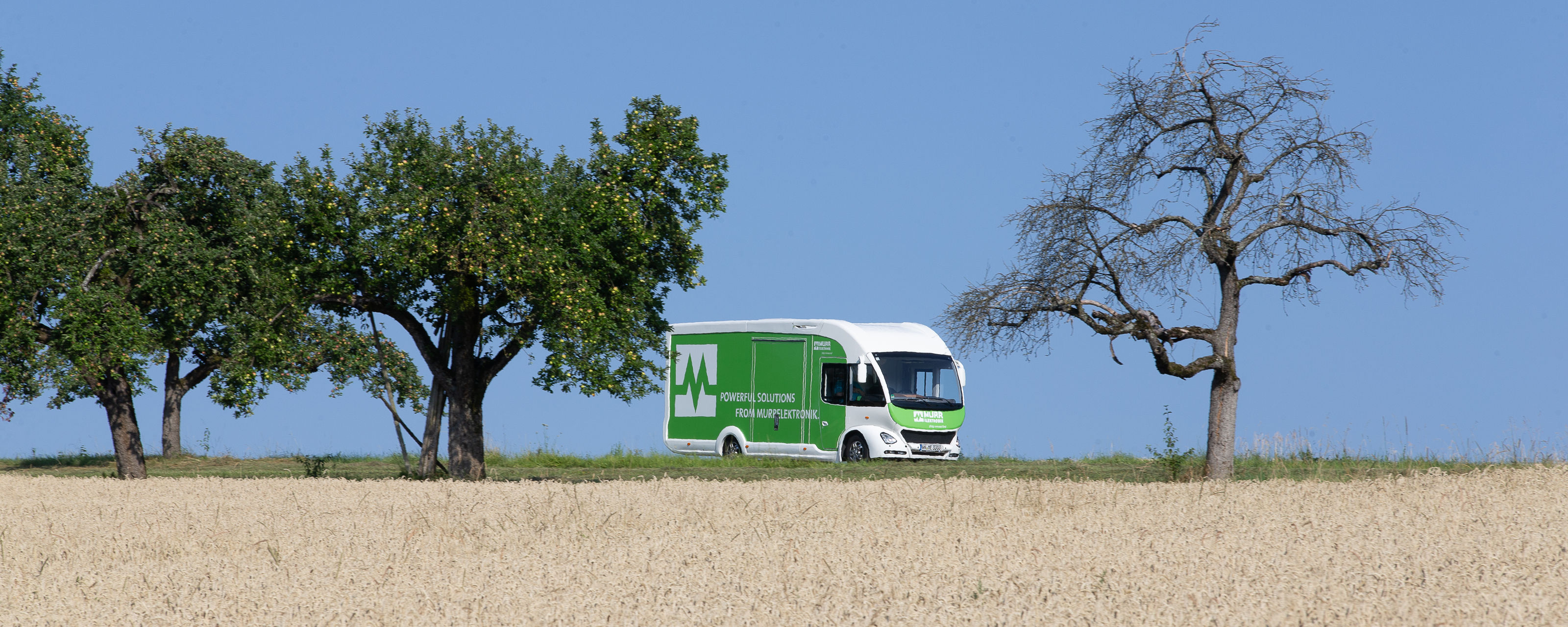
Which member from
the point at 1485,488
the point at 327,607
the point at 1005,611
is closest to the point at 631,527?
the point at 327,607

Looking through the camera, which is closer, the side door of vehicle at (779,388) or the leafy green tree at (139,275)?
the leafy green tree at (139,275)

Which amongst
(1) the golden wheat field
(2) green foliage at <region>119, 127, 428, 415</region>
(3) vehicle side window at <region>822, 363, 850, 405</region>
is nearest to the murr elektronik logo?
(3) vehicle side window at <region>822, 363, 850, 405</region>

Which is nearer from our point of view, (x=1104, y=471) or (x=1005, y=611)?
(x=1005, y=611)

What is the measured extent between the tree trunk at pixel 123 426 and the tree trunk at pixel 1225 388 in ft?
64.2

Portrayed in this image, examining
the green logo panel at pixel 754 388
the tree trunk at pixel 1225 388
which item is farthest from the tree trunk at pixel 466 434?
the tree trunk at pixel 1225 388

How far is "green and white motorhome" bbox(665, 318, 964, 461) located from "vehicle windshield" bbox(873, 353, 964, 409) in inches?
0.9

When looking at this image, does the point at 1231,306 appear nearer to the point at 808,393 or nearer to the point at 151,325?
the point at 808,393

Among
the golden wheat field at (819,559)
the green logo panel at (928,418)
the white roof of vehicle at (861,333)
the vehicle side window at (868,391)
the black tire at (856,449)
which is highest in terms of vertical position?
the white roof of vehicle at (861,333)

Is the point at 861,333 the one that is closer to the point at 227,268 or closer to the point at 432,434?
the point at 432,434

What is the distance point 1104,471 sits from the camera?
2228 centimetres

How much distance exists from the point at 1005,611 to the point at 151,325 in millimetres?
20754

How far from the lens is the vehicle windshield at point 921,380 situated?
26.3 meters

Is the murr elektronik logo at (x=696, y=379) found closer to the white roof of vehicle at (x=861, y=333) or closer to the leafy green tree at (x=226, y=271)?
the white roof of vehicle at (x=861, y=333)

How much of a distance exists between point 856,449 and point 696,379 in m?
5.22
